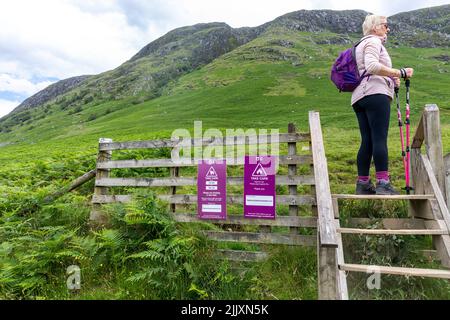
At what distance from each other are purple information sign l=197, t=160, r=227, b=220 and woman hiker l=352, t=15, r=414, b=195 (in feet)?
7.81

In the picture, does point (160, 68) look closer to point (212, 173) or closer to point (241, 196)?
point (212, 173)

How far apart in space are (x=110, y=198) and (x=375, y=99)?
Result: 553 centimetres

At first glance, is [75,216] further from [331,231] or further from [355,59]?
[355,59]

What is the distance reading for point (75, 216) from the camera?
7.14 meters

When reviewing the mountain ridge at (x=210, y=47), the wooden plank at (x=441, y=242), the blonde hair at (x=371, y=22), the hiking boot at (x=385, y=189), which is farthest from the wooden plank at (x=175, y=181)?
the mountain ridge at (x=210, y=47)

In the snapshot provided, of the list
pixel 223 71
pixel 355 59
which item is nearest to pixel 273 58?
pixel 223 71

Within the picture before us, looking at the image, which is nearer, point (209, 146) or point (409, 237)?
point (409, 237)

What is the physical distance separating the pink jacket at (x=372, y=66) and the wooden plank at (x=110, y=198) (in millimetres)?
4872

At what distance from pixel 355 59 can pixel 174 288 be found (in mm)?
4743

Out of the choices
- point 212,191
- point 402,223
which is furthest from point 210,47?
point 402,223

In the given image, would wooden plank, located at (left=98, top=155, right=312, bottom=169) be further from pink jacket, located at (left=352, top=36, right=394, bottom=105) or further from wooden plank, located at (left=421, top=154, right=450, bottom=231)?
wooden plank, located at (left=421, top=154, right=450, bottom=231)

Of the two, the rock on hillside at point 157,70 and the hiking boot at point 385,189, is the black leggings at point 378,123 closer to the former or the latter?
the hiking boot at point 385,189

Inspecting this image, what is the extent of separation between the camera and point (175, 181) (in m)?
6.71

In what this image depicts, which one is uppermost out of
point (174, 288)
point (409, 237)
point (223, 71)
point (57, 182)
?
point (223, 71)
